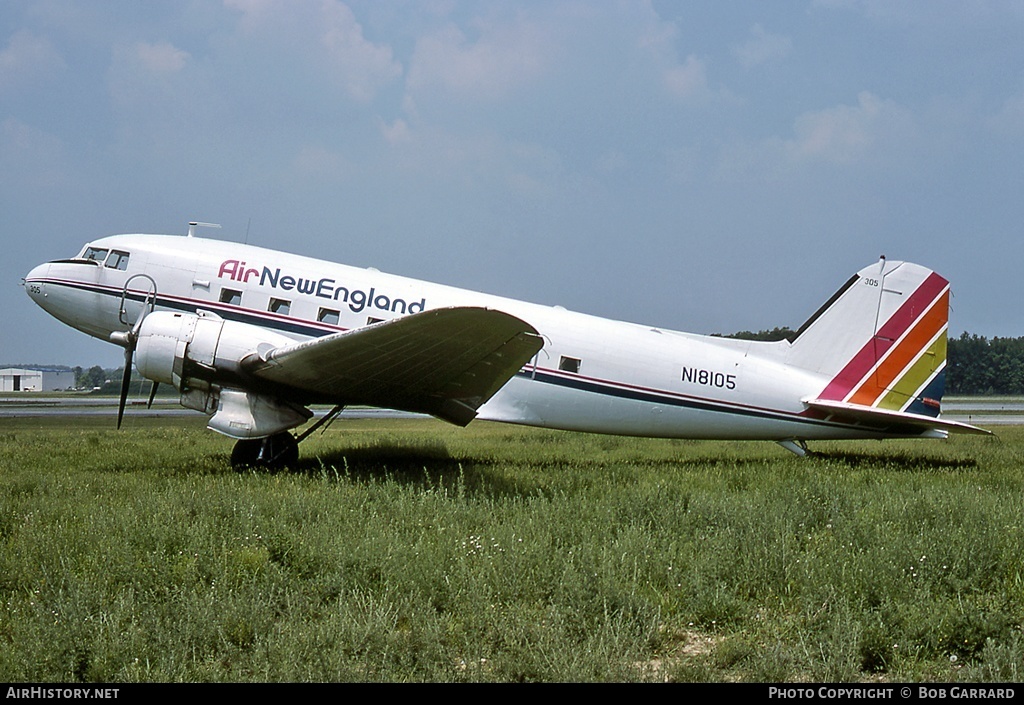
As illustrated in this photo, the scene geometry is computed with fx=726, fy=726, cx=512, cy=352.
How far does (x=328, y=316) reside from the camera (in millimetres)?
10383

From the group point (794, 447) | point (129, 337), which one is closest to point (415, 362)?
point (129, 337)

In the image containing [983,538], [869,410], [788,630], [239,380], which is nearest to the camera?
[788,630]

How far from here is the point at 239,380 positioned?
913 cm

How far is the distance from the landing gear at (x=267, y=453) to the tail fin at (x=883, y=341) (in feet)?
25.7

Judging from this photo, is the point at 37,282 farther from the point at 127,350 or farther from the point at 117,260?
the point at 127,350

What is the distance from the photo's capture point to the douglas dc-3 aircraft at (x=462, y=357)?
8969mm

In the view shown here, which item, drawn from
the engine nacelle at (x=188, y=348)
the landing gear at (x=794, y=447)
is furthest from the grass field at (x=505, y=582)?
the landing gear at (x=794, y=447)

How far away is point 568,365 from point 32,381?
95467mm

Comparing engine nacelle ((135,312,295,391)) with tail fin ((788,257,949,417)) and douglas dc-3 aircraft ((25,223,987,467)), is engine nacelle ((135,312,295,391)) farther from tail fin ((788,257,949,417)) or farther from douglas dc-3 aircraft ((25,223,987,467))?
tail fin ((788,257,949,417))

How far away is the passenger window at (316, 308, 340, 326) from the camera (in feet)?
34.0

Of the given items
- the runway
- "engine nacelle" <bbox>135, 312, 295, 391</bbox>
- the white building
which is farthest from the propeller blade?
the white building

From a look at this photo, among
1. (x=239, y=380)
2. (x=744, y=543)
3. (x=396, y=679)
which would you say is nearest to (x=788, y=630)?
(x=744, y=543)
